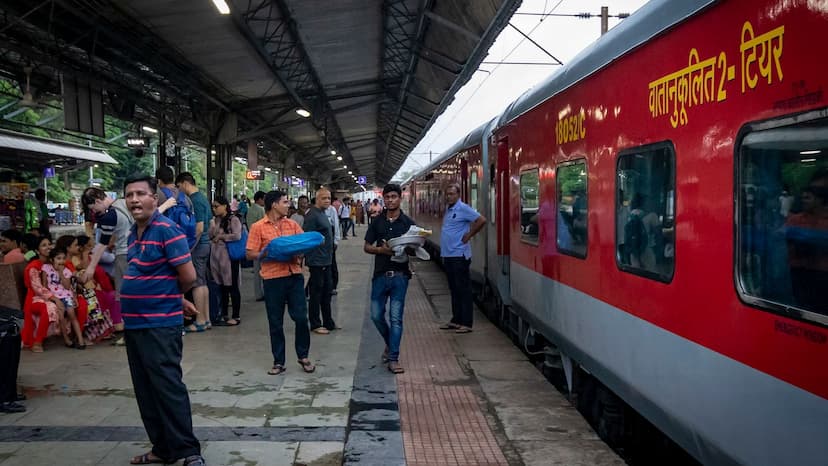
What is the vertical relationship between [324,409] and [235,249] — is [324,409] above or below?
below

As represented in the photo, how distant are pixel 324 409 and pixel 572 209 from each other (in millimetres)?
2494

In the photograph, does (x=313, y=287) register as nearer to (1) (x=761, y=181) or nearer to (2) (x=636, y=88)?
(2) (x=636, y=88)

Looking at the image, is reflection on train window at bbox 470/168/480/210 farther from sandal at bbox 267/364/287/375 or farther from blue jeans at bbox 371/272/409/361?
sandal at bbox 267/364/287/375

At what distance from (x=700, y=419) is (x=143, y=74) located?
519 inches

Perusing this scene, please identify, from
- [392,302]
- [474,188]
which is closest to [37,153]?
[474,188]

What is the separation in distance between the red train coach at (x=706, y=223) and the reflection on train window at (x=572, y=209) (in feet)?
0.08

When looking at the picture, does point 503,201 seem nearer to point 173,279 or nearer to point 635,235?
point 635,235

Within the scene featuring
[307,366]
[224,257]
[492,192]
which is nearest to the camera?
[307,366]

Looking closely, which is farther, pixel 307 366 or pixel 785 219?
pixel 307 366

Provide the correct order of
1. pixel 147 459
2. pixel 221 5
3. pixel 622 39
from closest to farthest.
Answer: pixel 147 459 < pixel 622 39 < pixel 221 5

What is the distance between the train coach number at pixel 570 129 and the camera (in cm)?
571

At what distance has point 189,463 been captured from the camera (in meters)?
4.54

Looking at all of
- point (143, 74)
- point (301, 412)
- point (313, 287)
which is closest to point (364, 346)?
point (313, 287)

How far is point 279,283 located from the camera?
23.2 ft
